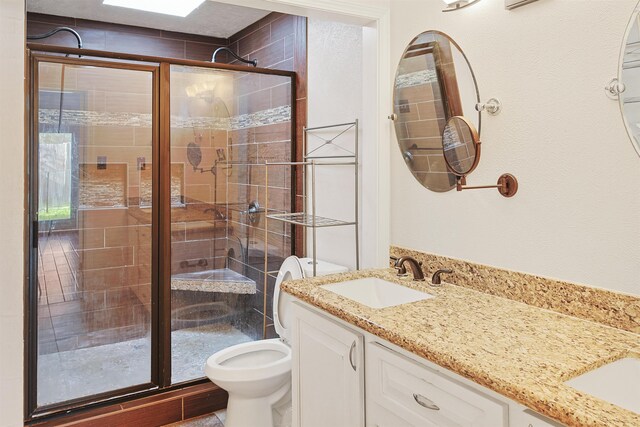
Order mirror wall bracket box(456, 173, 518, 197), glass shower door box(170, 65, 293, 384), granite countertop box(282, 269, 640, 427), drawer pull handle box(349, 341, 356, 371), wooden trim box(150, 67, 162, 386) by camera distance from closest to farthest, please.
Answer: granite countertop box(282, 269, 640, 427), drawer pull handle box(349, 341, 356, 371), mirror wall bracket box(456, 173, 518, 197), wooden trim box(150, 67, 162, 386), glass shower door box(170, 65, 293, 384)

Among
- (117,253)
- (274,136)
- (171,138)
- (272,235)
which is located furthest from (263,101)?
(117,253)

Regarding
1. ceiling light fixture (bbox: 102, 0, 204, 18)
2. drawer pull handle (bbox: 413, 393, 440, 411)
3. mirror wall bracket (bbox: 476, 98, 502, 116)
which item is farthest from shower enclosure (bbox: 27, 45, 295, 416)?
drawer pull handle (bbox: 413, 393, 440, 411)

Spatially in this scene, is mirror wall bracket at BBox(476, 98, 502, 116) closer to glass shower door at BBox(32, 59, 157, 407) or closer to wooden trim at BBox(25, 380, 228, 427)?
glass shower door at BBox(32, 59, 157, 407)

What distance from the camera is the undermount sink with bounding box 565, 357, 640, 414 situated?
106 cm

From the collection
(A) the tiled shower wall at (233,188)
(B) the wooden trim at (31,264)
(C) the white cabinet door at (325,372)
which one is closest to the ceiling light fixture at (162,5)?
(A) the tiled shower wall at (233,188)

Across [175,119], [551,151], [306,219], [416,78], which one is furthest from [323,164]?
[551,151]

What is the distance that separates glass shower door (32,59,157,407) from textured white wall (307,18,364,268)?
94cm

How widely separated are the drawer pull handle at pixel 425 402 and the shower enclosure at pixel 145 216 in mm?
1826

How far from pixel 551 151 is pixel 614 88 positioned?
0.81 ft

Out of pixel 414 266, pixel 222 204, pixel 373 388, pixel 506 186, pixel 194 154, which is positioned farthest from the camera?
pixel 222 204

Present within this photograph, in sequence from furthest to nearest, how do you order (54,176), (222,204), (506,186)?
(222,204) < (54,176) < (506,186)

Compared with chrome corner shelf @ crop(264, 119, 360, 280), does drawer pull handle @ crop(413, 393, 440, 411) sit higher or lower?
lower

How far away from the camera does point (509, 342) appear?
1.19 metres

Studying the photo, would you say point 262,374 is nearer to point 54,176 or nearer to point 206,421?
point 206,421
